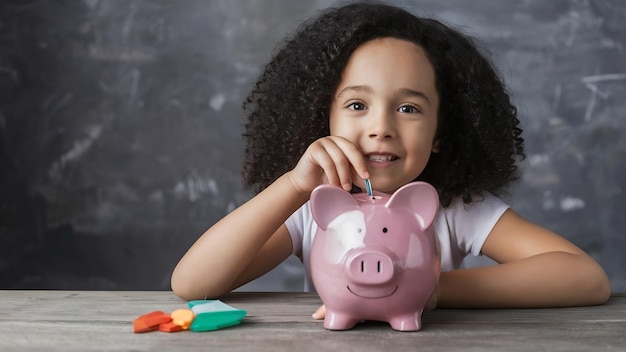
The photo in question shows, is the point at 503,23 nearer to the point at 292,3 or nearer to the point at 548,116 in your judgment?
the point at 548,116

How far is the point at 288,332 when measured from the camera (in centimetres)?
94

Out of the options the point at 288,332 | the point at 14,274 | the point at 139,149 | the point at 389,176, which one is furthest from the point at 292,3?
the point at 288,332

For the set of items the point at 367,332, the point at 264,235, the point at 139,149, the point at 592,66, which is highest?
the point at 592,66

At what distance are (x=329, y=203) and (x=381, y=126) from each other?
0.84 feet

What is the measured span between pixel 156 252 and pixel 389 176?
1534 millimetres

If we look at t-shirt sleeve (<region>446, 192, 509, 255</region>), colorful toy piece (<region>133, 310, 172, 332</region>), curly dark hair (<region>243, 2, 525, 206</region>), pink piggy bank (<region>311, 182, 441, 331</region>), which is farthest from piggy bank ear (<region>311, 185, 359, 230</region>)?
t-shirt sleeve (<region>446, 192, 509, 255</region>)

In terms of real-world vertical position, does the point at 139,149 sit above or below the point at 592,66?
below

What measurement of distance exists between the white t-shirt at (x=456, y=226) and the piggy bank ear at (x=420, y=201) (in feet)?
1.57

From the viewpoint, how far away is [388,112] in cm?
117

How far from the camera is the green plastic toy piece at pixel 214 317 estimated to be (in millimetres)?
941

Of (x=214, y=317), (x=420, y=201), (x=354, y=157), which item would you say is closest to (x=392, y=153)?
(x=354, y=157)

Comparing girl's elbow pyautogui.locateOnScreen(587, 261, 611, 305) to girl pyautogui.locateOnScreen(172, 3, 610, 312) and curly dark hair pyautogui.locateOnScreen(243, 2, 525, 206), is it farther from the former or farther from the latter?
curly dark hair pyautogui.locateOnScreen(243, 2, 525, 206)

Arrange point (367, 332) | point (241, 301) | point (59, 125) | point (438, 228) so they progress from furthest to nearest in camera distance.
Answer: point (59, 125) < point (438, 228) < point (241, 301) < point (367, 332)

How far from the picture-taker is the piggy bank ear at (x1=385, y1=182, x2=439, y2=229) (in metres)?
0.92
